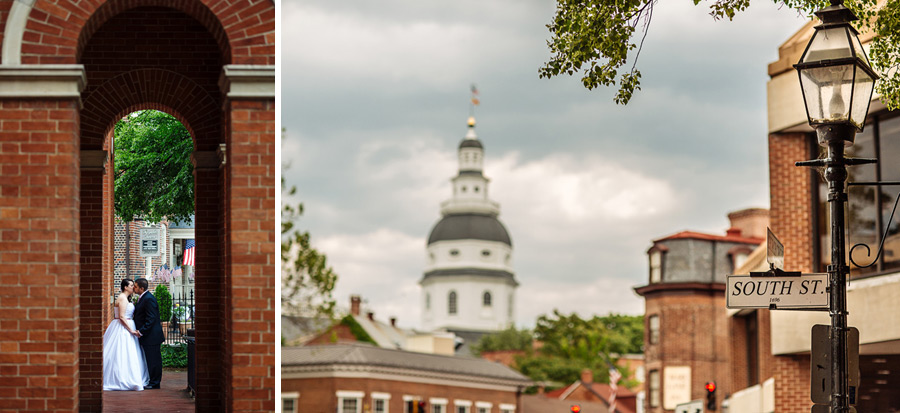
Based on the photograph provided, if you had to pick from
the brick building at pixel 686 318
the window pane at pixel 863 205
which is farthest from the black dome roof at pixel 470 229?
the window pane at pixel 863 205

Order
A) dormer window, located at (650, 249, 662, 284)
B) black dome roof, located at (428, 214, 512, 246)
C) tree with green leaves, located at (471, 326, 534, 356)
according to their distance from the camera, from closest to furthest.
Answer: dormer window, located at (650, 249, 662, 284) → tree with green leaves, located at (471, 326, 534, 356) → black dome roof, located at (428, 214, 512, 246)

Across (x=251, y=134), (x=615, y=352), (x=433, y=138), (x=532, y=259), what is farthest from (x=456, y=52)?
(x=251, y=134)

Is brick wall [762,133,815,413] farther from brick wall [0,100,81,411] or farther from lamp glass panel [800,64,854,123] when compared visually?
brick wall [0,100,81,411]

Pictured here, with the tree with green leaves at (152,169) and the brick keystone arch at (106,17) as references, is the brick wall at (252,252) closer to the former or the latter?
the brick keystone arch at (106,17)

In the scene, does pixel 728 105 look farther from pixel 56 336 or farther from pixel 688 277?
pixel 56 336

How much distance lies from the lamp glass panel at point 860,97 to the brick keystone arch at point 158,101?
6772 mm

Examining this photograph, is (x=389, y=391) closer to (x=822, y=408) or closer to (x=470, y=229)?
(x=822, y=408)

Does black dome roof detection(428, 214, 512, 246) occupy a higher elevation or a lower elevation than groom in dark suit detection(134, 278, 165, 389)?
higher

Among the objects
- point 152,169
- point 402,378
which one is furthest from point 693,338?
point 152,169

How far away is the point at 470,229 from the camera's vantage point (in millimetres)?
123250

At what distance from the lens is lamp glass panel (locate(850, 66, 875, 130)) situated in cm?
670

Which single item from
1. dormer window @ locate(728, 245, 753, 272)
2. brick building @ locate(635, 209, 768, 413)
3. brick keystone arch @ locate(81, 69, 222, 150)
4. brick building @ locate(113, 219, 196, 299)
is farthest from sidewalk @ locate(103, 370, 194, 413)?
dormer window @ locate(728, 245, 753, 272)

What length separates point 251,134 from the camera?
821 centimetres

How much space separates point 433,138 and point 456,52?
15.4 m
